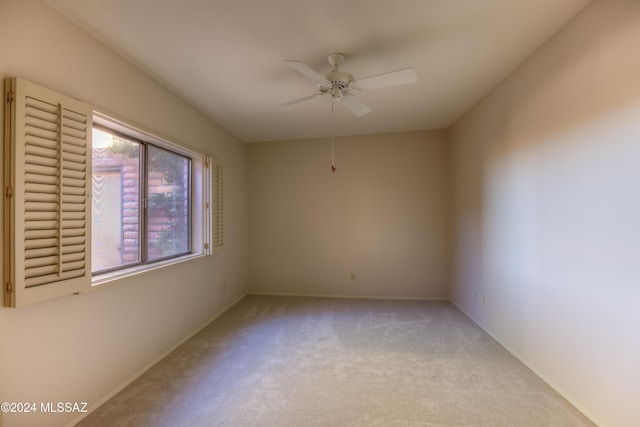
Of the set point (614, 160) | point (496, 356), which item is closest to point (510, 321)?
point (496, 356)

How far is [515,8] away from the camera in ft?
5.94

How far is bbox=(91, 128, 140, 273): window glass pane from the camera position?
2.25 m

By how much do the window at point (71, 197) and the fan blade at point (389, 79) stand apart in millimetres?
1891

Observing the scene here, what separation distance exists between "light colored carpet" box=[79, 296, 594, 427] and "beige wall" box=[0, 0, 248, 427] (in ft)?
0.77

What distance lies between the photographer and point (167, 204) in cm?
310

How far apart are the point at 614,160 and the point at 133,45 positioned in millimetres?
3276

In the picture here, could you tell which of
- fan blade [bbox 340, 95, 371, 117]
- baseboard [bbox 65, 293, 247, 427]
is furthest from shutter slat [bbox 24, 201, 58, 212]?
fan blade [bbox 340, 95, 371, 117]

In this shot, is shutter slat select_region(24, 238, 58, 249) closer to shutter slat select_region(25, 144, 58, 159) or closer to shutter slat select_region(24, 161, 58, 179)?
shutter slat select_region(24, 161, 58, 179)

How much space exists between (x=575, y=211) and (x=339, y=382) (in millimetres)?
2111

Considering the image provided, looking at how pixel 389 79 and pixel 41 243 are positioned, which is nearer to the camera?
pixel 41 243

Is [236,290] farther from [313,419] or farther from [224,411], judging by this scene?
[313,419]

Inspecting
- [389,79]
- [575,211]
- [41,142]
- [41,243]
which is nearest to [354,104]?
[389,79]

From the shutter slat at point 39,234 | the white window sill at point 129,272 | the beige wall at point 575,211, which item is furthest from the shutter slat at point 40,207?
the beige wall at point 575,211

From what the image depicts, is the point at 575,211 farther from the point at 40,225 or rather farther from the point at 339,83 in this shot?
the point at 40,225
